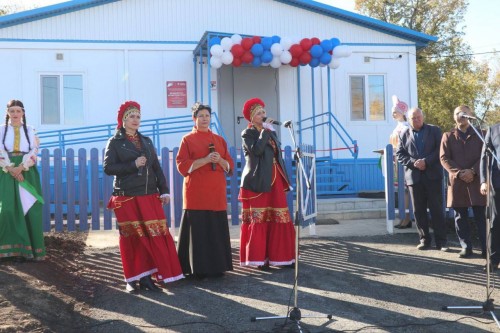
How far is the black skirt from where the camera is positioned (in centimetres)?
533

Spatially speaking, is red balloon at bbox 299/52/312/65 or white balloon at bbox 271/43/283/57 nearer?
white balloon at bbox 271/43/283/57

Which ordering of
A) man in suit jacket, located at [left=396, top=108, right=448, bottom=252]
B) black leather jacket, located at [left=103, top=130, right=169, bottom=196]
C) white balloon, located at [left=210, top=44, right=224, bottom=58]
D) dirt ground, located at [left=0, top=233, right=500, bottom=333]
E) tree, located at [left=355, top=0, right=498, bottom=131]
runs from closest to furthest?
dirt ground, located at [left=0, top=233, right=500, bottom=333] < black leather jacket, located at [left=103, top=130, right=169, bottom=196] < man in suit jacket, located at [left=396, top=108, right=448, bottom=252] < white balloon, located at [left=210, top=44, right=224, bottom=58] < tree, located at [left=355, top=0, right=498, bottom=131]

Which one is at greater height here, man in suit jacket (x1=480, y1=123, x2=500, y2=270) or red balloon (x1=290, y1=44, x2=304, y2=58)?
red balloon (x1=290, y1=44, x2=304, y2=58)

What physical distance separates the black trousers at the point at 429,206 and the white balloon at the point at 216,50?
20.2 feet

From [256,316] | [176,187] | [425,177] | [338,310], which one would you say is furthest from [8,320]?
[425,177]

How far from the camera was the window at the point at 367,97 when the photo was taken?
48.1ft

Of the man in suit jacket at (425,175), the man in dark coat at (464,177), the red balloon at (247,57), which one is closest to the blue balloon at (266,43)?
the red balloon at (247,57)

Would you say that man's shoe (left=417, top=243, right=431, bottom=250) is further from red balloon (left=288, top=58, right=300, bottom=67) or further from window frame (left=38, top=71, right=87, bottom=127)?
window frame (left=38, top=71, right=87, bottom=127)

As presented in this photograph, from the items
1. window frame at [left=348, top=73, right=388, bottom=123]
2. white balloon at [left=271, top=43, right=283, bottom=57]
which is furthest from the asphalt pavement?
window frame at [left=348, top=73, right=388, bottom=123]

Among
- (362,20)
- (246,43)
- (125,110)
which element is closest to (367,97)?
(362,20)

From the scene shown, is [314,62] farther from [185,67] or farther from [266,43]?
[185,67]

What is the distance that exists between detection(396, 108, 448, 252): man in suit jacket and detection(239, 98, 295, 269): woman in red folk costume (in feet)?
6.65

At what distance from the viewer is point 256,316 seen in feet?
13.6

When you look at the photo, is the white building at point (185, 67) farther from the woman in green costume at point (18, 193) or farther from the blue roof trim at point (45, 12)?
the woman in green costume at point (18, 193)
